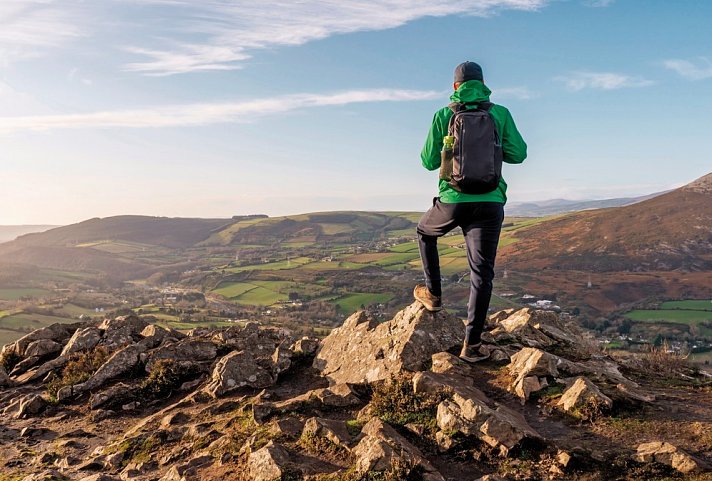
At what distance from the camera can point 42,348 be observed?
13203 mm

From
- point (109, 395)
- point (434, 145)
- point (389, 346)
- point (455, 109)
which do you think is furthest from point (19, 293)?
point (455, 109)

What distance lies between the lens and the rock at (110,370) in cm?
1043

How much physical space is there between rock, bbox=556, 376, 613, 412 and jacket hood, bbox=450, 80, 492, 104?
4.43 metres

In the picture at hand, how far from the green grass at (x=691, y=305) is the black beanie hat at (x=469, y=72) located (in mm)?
86222

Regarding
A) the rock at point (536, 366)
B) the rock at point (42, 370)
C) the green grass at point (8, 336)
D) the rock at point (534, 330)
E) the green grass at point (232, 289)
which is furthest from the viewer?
the green grass at point (232, 289)

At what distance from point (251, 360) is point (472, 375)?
15.6 ft

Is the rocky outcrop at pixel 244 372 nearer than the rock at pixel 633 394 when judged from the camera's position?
No

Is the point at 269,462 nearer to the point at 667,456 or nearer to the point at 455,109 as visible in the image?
the point at 667,456

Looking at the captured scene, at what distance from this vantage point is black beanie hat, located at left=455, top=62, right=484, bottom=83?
672 centimetres

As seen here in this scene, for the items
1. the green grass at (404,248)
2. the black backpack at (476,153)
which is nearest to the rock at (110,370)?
the black backpack at (476,153)

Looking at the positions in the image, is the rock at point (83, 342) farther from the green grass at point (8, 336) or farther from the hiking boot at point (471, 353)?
the green grass at point (8, 336)

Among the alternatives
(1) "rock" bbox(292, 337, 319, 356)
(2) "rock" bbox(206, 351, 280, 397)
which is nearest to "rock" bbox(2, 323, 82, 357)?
(2) "rock" bbox(206, 351, 280, 397)

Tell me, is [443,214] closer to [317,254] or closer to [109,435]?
[109,435]

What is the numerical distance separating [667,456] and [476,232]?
3.62 metres
